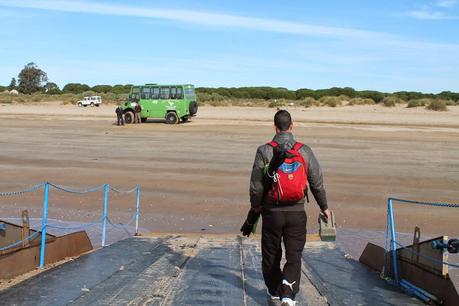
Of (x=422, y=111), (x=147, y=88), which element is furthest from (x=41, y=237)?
(x=422, y=111)

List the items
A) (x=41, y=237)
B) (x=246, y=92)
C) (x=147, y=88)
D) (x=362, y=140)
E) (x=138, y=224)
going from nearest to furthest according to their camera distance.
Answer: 1. (x=41, y=237)
2. (x=138, y=224)
3. (x=362, y=140)
4. (x=147, y=88)
5. (x=246, y=92)

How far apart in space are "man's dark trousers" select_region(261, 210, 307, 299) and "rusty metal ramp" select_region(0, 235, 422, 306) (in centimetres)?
45

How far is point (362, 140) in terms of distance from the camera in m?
27.7

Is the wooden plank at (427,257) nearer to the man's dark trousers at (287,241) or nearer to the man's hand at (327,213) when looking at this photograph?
the man's hand at (327,213)

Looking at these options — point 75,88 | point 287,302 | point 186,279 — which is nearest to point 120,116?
point 186,279

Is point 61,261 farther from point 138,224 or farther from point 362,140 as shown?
point 362,140

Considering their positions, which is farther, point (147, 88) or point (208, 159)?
point (147, 88)

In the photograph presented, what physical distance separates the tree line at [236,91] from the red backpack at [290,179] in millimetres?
66737

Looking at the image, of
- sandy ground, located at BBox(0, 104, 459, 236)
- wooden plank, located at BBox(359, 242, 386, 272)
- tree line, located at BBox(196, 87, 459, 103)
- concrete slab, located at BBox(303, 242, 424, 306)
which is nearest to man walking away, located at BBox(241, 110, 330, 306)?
concrete slab, located at BBox(303, 242, 424, 306)

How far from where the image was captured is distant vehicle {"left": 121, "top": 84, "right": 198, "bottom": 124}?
37062 mm

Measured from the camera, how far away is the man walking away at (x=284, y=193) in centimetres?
479

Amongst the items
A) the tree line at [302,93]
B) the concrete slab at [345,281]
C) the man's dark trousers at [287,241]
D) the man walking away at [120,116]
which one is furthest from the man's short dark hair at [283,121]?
the tree line at [302,93]

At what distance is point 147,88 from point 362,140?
50.1 ft

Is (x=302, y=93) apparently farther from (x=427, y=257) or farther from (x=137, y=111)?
(x=427, y=257)
